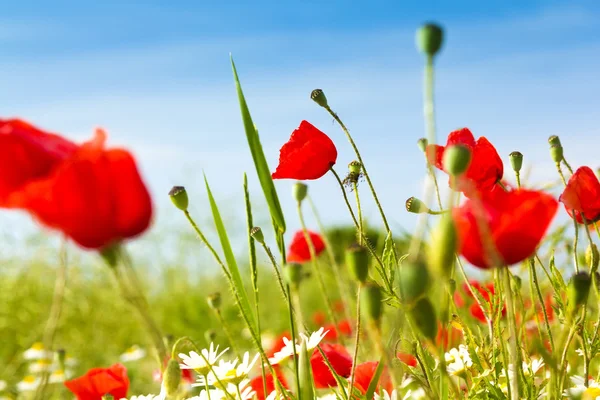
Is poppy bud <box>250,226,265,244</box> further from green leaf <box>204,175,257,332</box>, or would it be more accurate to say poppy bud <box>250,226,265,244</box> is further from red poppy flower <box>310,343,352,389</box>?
red poppy flower <box>310,343,352,389</box>

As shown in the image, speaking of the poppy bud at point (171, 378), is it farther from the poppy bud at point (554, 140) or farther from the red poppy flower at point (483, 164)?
the poppy bud at point (554, 140)

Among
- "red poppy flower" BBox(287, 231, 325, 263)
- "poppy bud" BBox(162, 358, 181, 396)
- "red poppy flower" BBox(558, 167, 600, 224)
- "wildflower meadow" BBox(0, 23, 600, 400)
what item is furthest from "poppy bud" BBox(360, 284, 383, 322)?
"red poppy flower" BBox(287, 231, 325, 263)

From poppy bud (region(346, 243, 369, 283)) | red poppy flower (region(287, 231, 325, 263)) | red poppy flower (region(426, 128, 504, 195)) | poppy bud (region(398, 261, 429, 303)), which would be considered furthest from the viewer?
red poppy flower (region(287, 231, 325, 263))

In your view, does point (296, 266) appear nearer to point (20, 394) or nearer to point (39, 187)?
point (39, 187)

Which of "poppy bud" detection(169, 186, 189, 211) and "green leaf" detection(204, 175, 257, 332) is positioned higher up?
"poppy bud" detection(169, 186, 189, 211)

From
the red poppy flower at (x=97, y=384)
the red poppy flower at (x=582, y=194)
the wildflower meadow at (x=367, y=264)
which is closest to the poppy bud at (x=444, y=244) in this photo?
the wildflower meadow at (x=367, y=264)

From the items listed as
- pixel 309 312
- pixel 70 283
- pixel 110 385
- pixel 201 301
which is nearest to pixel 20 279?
pixel 70 283
